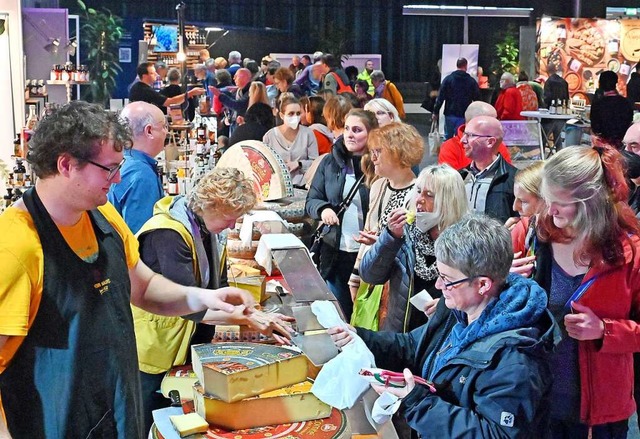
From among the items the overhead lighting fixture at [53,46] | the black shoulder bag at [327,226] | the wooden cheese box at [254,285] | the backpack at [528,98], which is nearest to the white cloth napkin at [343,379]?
the wooden cheese box at [254,285]

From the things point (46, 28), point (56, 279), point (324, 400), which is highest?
Answer: point (46, 28)

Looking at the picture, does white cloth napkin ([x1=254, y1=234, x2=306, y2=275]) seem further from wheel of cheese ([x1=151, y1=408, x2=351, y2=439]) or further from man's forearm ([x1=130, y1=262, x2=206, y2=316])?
wheel of cheese ([x1=151, y1=408, x2=351, y2=439])

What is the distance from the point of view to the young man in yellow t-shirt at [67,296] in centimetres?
188

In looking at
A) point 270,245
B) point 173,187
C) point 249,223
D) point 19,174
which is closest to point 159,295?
point 270,245

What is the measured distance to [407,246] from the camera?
3.42 meters

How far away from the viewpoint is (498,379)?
200 cm

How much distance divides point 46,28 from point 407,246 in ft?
20.8

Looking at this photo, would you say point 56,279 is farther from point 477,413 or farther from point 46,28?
point 46,28

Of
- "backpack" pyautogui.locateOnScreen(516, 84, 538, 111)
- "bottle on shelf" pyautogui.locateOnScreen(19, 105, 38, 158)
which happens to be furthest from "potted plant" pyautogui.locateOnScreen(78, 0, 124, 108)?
"backpack" pyautogui.locateOnScreen(516, 84, 538, 111)

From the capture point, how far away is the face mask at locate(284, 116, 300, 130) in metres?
6.49

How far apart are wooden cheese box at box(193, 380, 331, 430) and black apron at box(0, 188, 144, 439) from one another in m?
0.30

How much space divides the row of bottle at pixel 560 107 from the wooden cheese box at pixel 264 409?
36.4 feet

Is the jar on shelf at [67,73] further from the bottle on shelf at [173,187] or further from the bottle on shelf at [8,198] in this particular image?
the bottle on shelf at [173,187]

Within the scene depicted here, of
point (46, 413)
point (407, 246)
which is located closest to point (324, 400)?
point (46, 413)
